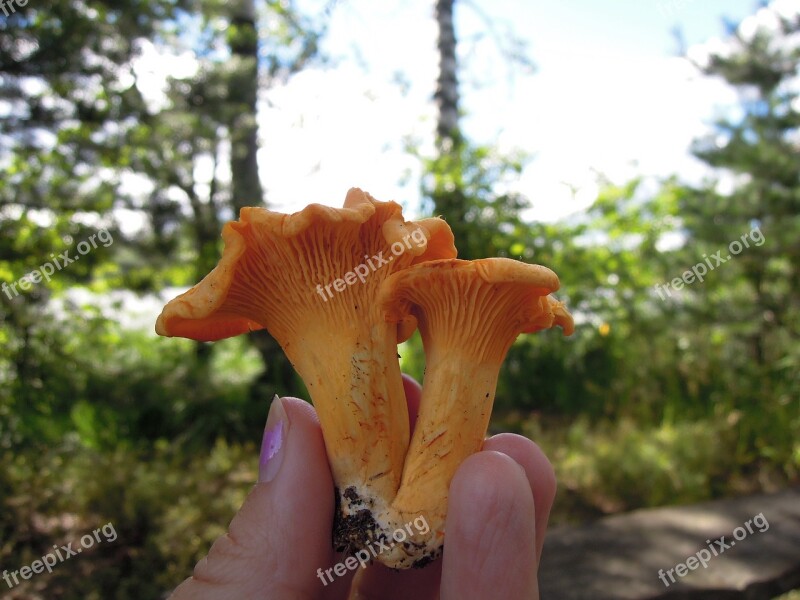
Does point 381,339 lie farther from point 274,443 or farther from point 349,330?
point 274,443

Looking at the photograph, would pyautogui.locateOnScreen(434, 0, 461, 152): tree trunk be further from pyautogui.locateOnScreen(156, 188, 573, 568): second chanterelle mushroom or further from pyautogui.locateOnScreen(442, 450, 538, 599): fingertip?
pyautogui.locateOnScreen(442, 450, 538, 599): fingertip

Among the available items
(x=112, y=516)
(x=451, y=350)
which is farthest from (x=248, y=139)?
(x=451, y=350)

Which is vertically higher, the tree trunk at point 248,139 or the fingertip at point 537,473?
the tree trunk at point 248,139

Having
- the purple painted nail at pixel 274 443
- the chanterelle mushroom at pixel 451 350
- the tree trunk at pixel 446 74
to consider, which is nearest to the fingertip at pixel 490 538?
the chanterelle mushroom at pixel 451 350

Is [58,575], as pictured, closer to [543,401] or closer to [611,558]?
[611,558]

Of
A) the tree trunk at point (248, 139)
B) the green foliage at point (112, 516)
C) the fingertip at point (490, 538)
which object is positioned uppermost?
the tree trunk at point (248, 139)

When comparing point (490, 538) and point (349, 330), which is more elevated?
point (349, 330)

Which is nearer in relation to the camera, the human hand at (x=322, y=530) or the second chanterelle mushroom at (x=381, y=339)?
the human hand at (x=322, y=530)

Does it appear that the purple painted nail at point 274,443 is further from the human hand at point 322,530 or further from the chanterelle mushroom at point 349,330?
the chanterelle mushroom at point 349,330

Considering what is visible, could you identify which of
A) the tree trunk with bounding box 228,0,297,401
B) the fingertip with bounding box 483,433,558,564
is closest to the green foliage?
the tree trunk with bounding box 228,0,297,401
